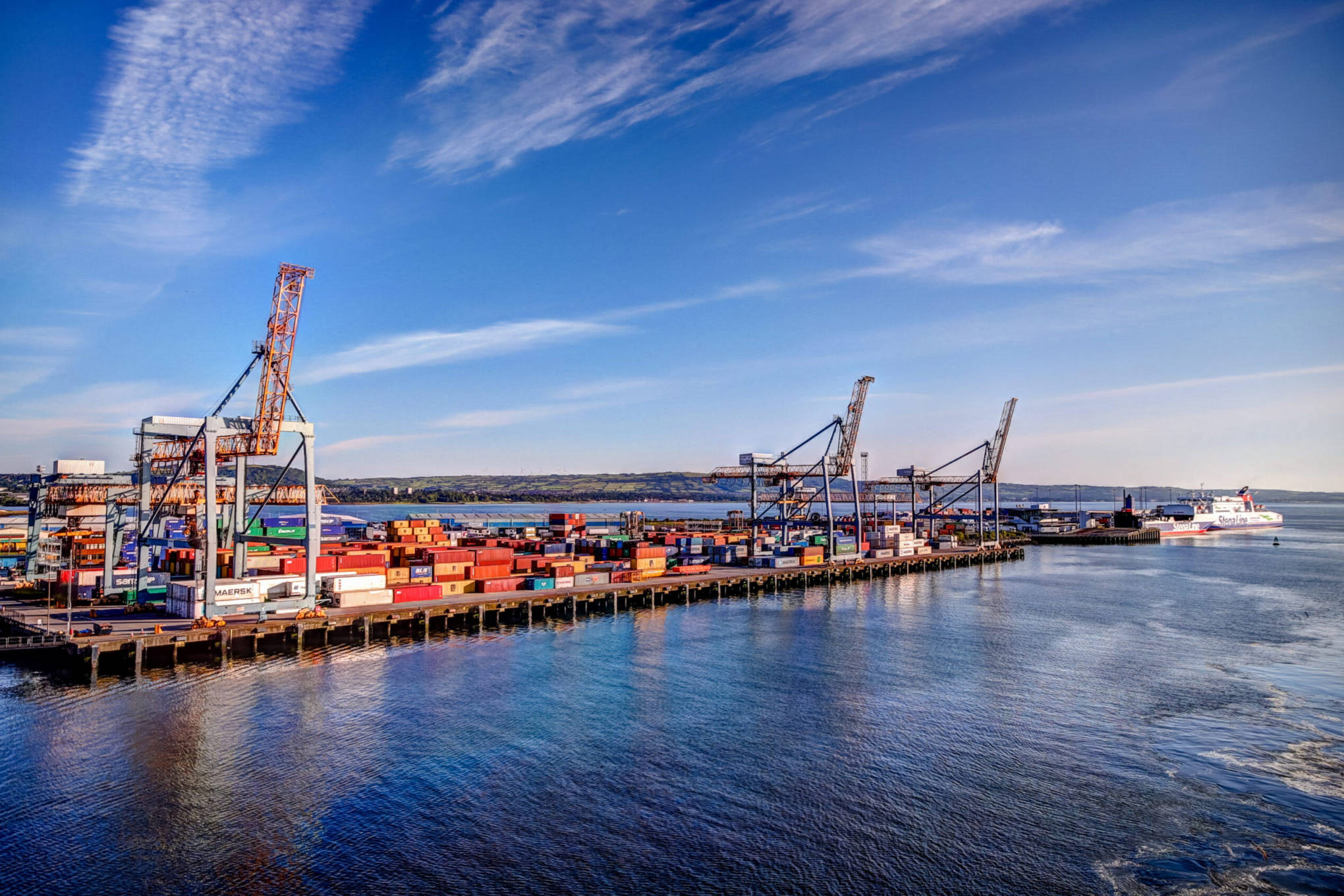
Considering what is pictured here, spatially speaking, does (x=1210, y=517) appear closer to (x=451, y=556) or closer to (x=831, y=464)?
(x=831, y=464)

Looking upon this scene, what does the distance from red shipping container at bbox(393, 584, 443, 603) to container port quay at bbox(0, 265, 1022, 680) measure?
9cm

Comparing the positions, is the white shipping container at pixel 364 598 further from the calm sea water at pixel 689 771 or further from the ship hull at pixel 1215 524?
the ship hull at pixel 1215 524

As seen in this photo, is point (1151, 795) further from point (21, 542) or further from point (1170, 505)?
point (1170, 505)

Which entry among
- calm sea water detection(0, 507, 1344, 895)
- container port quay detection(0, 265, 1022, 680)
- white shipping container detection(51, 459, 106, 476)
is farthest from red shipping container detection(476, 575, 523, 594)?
white shipping container detection(51, 459, 106, 476)

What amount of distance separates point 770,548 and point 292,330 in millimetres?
53015

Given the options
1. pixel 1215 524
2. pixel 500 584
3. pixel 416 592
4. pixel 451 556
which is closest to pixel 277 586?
pixel 416 592

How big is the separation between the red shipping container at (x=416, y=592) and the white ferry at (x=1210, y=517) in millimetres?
132677

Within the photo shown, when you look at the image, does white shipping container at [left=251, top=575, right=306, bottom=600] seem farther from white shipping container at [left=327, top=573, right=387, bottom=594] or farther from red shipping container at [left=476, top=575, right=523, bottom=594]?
red shipping container at [left=476, top=575, right=523, bottom=594]

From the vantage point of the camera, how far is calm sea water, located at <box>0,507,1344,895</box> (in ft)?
62.2

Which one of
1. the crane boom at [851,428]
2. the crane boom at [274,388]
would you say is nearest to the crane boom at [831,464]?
the crane boom at [851,428]

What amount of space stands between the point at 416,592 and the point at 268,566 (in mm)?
10583

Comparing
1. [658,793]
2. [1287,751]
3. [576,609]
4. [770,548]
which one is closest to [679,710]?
[658,793]

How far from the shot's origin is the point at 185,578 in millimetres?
52656

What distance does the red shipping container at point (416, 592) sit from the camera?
4975 cm
